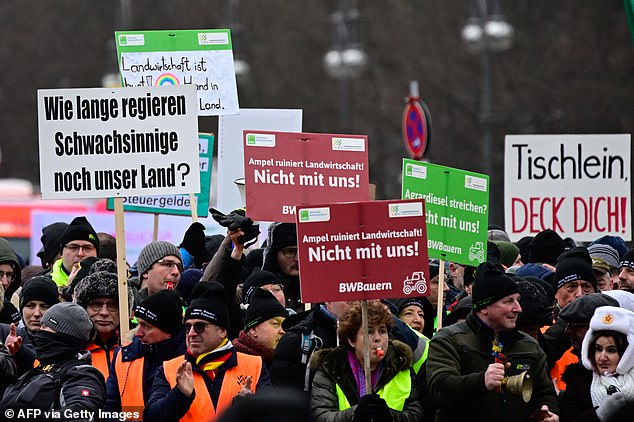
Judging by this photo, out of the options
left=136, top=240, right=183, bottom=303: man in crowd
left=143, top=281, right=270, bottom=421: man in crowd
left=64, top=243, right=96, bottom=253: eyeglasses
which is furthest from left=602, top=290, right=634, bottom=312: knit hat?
left=64, top=243, right=96, bottom=253: eyeglasses

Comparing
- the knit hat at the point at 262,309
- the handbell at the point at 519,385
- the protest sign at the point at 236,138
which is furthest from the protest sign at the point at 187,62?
the handbell at the point at 519,385

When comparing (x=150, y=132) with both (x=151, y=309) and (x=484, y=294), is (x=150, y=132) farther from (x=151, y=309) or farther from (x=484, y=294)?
(x=484, y=294)

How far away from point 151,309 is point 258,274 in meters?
1.03

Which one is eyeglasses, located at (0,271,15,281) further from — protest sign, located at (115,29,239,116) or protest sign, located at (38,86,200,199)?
protest sign, located at (38,86,200,199)

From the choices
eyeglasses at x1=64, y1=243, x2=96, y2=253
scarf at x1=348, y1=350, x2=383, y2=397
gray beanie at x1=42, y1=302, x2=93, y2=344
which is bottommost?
scarf at x1=348, y1=350, x2=383, y2=397

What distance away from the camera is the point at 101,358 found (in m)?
8.77

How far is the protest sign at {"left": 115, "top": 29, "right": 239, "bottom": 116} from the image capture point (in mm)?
11867

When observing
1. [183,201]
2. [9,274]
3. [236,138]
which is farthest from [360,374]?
[183,201]

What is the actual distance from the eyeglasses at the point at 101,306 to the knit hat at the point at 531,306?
6.89ft

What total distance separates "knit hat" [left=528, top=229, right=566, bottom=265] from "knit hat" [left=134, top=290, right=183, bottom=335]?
402 cm

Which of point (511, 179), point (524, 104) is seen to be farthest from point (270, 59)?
point (511, 179)

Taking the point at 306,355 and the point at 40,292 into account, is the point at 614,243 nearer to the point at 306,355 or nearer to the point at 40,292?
the point at 306,355

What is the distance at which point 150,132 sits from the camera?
9688 millimetres
